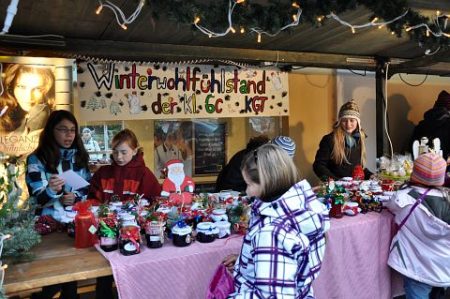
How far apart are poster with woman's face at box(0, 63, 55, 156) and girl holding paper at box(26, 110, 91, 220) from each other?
1258 millimetres

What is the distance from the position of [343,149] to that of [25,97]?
333cm

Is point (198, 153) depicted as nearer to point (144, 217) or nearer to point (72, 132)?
point (72, 132)

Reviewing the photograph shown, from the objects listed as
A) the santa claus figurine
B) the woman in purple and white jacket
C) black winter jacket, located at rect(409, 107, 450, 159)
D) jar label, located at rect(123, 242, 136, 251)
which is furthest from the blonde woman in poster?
black winter jacket, located at rect(409, 107, 450, 159)

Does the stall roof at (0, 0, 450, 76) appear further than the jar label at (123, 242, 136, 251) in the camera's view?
Yes

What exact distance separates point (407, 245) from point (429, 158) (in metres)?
0.61

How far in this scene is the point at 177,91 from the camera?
193 inches

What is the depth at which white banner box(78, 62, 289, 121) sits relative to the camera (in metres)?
4.50

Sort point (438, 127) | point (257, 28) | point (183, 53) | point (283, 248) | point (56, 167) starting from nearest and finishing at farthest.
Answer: point (283, 248) < point (56, 167) < point (257, 28) < point (183, 53) < point (438, 127)

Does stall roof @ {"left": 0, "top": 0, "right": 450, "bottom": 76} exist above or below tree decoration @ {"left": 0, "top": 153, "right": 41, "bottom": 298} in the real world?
above

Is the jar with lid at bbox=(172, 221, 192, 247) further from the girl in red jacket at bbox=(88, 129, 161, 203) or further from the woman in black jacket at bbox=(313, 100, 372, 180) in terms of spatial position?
the woman in black jacket at bbox=(313, 100, 372, 180)

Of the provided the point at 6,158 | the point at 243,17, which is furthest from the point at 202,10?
the point at 6,158

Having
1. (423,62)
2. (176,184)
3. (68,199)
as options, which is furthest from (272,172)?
(423,62)

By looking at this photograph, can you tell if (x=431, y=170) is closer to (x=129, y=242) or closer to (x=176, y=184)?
(x=176, y=184)

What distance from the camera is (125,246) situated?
6.73 feet
